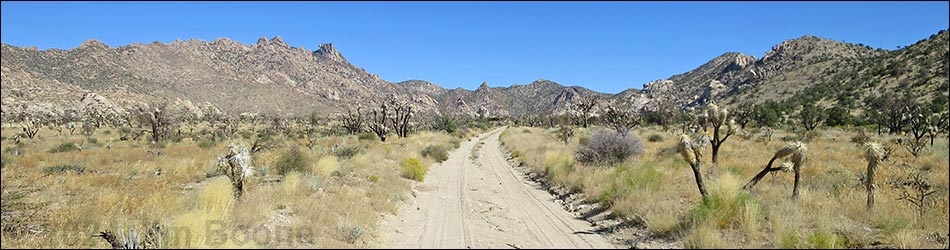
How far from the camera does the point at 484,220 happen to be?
1077 cm

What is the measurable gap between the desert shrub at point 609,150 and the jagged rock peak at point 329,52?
17073 centimetres

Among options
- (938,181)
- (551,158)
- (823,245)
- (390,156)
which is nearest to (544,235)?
(823,245)

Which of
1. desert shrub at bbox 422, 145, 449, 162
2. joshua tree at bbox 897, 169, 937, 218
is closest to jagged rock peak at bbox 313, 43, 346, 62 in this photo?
desert shrub at bbox 422, 145, 449, 162

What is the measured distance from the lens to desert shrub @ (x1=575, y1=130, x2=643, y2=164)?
17.2 m

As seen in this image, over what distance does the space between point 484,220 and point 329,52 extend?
181616 millimetres

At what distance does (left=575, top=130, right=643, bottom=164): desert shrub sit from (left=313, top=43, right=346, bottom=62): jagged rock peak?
17073 cm

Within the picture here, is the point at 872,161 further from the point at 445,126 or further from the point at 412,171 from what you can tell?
the point at 445,126

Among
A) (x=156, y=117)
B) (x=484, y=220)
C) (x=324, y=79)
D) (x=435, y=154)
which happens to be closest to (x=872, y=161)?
(x=484, y=220)

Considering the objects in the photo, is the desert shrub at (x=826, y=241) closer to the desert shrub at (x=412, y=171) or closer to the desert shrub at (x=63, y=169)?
the desert shrub at (x=412, y=171)

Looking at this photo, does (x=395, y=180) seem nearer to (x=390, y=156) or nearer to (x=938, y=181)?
(x=390, y=156)

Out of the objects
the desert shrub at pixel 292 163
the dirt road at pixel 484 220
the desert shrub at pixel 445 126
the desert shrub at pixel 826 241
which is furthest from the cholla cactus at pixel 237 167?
the desert shrub at pixel 445 126

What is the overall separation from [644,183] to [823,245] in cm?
483

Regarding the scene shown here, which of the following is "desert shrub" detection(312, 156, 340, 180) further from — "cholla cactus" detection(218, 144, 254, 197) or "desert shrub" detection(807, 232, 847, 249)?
"desert shrub" detection(807, 232, 847, 249)

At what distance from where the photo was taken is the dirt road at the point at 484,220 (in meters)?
8.69
